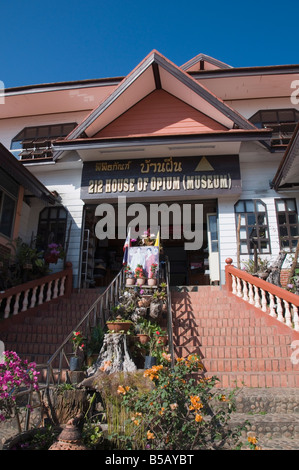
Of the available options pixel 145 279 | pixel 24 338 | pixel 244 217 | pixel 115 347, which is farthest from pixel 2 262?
pixel 244 217

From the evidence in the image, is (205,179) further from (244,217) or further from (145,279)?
(145,279)

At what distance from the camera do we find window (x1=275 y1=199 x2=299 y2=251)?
1030 cm

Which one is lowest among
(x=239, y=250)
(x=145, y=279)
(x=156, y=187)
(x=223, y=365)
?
(x=223, y=365)

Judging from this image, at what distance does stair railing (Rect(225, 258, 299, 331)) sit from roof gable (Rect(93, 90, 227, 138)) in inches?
185

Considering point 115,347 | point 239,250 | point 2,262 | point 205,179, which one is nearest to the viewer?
point 115,347

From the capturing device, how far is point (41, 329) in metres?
7.36

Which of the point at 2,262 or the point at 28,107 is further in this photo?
the point at 28,107

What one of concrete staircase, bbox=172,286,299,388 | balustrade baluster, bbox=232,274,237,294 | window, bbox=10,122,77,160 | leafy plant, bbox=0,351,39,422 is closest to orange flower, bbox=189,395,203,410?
leafy plant, bbox=0,351,39,422

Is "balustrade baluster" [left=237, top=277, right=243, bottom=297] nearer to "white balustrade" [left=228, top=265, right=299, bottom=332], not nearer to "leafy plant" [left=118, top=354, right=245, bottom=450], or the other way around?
"white balustrade" [left=228, top=265, right=299, bottom=332]

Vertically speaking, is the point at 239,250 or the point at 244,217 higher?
the point at 244,217

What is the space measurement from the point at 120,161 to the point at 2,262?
4856mm

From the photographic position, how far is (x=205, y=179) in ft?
34.4

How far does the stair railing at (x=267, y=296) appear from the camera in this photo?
641 centimetres

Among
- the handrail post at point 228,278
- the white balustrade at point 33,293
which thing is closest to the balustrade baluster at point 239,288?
the handrail post at point 228,278
